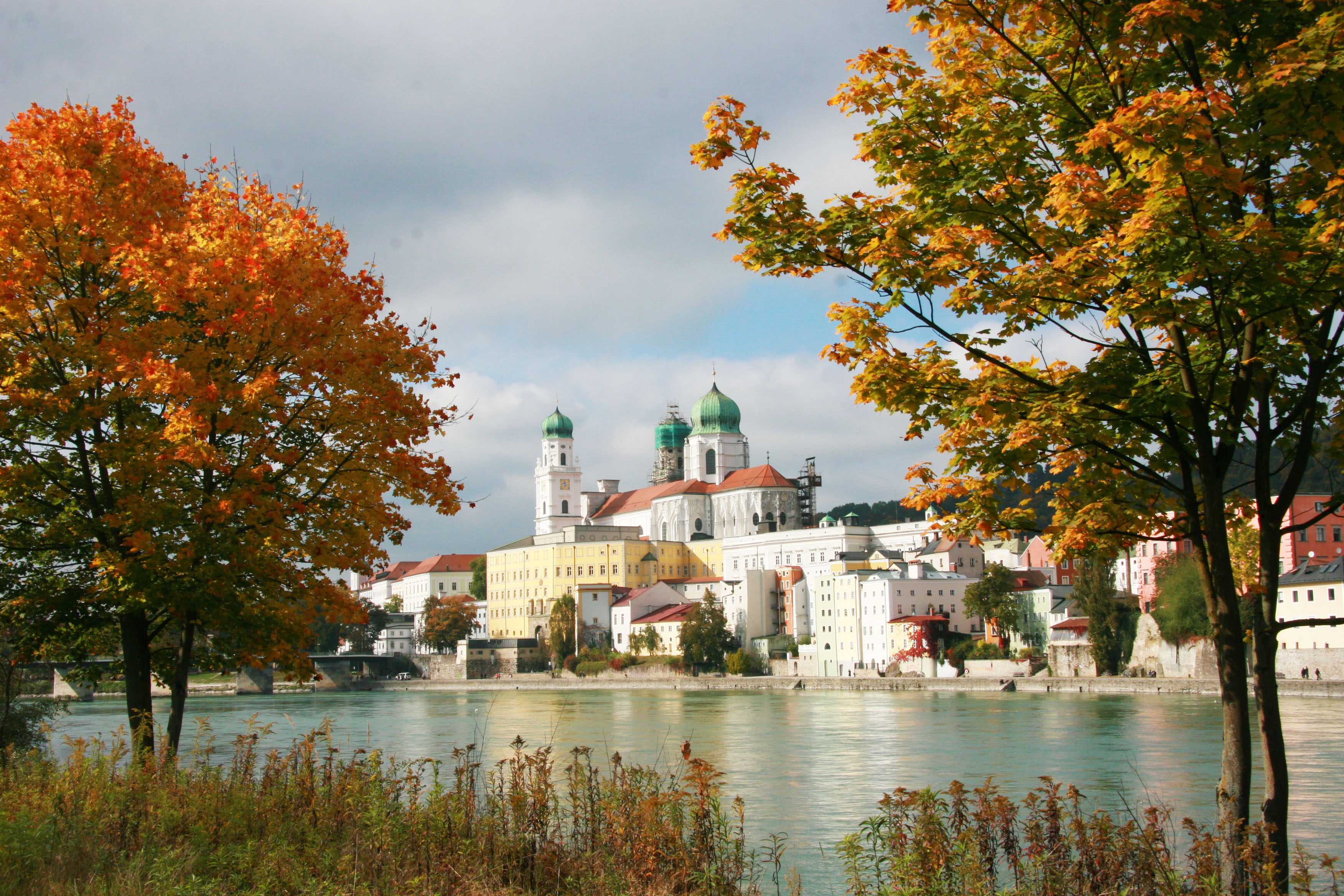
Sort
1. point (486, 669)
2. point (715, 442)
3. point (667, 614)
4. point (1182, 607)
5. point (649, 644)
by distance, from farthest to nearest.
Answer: point (715, 442)
point (486, 669)
point (667, 614)
point (649, 644)
point (1182, 607)

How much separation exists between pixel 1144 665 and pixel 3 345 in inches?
2764

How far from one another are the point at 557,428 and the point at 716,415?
23590 millimetres

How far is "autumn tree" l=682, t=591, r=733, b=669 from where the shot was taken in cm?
10425

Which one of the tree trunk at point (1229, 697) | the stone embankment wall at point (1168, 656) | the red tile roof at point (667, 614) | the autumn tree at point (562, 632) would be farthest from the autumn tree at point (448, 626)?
the tree trunk at point (1229, 697)

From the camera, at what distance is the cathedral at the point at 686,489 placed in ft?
480

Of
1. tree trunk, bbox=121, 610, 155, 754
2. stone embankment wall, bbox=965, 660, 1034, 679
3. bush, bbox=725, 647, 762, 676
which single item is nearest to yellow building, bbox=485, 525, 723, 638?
bush, bbox=725, 647, 762, 676

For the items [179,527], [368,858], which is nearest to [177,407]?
[179,527]

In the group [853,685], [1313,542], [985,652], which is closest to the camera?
[1313,542]

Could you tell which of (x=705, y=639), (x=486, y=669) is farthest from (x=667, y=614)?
(x=486, y=669)

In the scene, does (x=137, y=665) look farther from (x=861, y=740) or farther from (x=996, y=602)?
(x=996, y=602)

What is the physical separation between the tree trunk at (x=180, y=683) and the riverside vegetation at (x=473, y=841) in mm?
1333

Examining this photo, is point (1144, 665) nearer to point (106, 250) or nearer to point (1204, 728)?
point (1204, 728)

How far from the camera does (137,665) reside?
42.0ft

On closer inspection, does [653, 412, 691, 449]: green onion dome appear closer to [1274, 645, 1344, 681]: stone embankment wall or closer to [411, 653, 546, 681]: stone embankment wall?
[411, 653, 546, 681]: stone embankment wall
